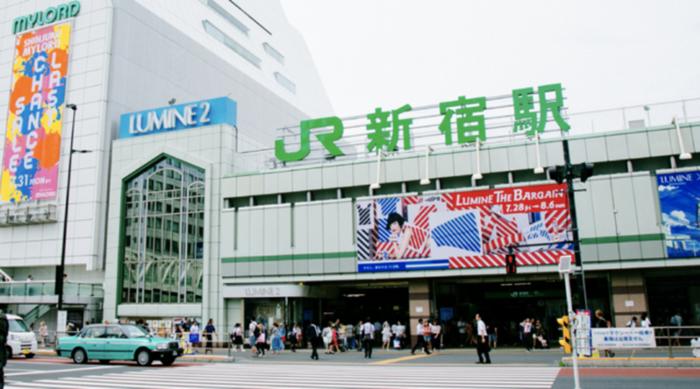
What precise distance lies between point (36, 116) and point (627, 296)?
41.1 metres

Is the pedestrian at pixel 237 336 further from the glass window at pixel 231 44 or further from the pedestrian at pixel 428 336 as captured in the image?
the glass window at pixel 231 44

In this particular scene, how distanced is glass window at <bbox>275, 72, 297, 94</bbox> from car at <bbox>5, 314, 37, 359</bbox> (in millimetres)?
39679

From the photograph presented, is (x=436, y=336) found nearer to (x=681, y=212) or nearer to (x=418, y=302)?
(x=418, y=302)

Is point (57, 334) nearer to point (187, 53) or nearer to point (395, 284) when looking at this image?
point (395, 284)

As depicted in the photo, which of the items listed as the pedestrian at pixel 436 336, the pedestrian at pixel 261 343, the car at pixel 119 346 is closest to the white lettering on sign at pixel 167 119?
the pedestrian at pixel 261 343

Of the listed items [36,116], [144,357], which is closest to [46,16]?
[36,116]

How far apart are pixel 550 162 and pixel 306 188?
14081 millimetres

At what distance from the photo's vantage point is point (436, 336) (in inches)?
1152

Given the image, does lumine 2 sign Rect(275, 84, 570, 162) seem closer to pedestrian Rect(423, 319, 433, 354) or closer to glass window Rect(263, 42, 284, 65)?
pedestrian Rect(423, 319, 433, 354)

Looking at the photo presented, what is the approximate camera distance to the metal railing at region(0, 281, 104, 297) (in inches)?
1442

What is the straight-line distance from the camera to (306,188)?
3444 cm

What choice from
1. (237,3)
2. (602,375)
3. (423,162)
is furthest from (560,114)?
(237,3)

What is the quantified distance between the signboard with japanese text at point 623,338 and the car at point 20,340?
23614 millimetres

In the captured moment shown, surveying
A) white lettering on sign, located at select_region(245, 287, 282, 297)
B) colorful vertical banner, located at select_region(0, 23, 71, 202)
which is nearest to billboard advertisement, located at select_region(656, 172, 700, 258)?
white lettering on sign, located at select_region(245, 287, 282, 297)
